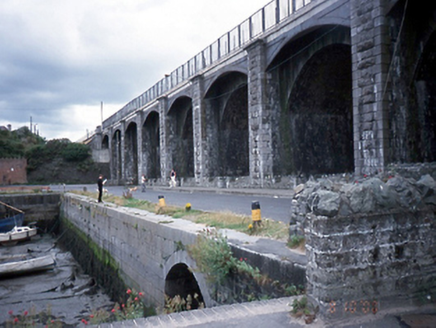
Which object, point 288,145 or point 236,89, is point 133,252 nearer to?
point 288,145

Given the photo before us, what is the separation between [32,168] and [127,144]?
17.6 metres

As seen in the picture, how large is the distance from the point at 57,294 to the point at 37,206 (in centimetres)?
1846

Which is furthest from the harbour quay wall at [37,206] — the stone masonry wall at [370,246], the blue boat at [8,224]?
the stone masonry wall at [370,246]

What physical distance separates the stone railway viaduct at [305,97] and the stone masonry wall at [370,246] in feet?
31.4

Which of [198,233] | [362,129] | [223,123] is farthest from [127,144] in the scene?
[198,233]

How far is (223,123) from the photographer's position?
29672mm

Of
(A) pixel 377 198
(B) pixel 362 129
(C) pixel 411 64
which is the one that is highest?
(C) pixel 411 64

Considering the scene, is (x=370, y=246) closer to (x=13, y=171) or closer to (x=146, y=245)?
(x=146, y=245)

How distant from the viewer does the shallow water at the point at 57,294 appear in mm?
12469

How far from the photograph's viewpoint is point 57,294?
573 inches

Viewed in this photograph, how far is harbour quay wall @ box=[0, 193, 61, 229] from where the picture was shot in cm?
3062

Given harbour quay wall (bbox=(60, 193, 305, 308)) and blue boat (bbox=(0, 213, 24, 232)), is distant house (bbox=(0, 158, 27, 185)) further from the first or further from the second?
harbour quay wall (bbox=(60, 193, 305, 308))

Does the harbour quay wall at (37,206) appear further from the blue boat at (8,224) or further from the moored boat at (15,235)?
the moored boat at (15,235)

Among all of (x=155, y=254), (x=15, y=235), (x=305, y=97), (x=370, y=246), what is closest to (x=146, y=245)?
(x=155, y=254)
